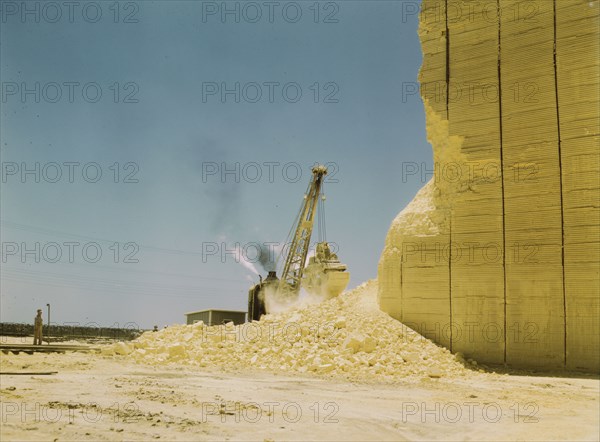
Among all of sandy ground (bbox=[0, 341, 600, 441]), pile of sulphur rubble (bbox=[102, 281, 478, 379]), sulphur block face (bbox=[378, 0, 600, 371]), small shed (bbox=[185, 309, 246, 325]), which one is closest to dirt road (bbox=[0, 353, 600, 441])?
sandy ground (bbox=[0, 341, 600, 441])

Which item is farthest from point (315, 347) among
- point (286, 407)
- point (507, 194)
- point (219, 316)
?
point (219, 316)

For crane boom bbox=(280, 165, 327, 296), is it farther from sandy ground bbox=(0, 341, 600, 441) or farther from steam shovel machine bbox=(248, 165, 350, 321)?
sandy ground bbox=(0, 341, 600, 441)

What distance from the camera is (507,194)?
15.1 meters

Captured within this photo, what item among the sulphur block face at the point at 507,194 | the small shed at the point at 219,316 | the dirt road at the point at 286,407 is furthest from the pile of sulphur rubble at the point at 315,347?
the small shed at the point at 219,316

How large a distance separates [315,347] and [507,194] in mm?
6721

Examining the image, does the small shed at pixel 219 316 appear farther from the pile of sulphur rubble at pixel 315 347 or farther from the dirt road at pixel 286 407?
the dirt road at pixel 286 407

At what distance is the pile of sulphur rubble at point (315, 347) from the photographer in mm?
13867

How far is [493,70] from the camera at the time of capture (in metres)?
15.7

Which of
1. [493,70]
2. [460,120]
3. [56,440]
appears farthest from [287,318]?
[56,440]

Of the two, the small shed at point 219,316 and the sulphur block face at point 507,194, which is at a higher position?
the sulphur block face at point 507,194

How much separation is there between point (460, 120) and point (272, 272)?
16.5 meters

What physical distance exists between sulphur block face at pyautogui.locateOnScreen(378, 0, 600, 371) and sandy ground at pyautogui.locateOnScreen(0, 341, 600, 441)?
5.97 feet

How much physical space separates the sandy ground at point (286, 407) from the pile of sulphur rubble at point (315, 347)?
1.17 meters

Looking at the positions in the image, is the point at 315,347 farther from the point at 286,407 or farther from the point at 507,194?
the point at 507,194
